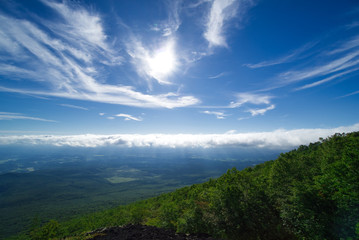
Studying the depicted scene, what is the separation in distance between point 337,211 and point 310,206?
196 centimetres

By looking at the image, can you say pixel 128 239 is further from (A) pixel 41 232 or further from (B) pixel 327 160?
(B) pixel 327 160

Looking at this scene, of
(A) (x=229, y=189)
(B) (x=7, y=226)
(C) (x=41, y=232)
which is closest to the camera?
(A) (x=229, y=189)

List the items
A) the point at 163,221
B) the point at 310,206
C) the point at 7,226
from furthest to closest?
the point at 7,226 → the point at 163,221 → the point at 310,206

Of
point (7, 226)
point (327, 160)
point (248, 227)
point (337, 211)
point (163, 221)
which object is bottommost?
point (7, 226)

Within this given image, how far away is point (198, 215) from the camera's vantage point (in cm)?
1930

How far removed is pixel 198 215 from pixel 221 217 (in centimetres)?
281

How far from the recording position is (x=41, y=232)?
1099 inches

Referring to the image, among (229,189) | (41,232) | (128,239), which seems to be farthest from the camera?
(41,232)

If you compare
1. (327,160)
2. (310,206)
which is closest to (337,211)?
(310,206)

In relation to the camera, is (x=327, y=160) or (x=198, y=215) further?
(x=327, y=160)

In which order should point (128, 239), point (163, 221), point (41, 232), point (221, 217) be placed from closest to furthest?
point (128, 239), point (221, 217), point (163, 221), point (41, 232)

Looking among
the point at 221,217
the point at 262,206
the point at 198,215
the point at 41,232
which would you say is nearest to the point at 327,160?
the point at 262,206

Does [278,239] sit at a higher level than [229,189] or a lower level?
lower

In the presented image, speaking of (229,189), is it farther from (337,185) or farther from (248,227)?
(337,185)
